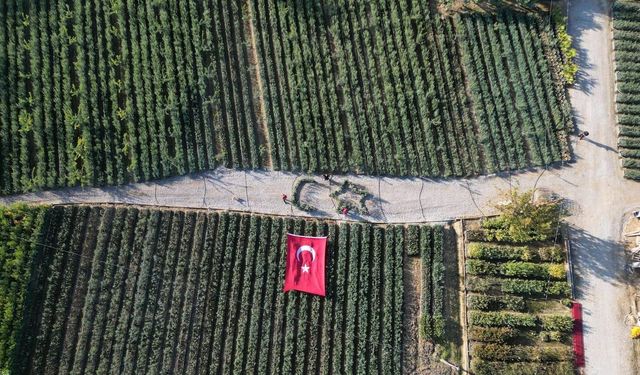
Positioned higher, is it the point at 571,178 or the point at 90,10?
the point at 90,10

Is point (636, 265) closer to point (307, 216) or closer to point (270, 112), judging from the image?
point (307, 216)

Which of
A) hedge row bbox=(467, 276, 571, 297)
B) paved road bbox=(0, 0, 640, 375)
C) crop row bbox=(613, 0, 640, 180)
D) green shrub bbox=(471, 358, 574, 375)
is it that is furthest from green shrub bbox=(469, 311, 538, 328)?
crop row bbox=(613, 0, 640, 180)

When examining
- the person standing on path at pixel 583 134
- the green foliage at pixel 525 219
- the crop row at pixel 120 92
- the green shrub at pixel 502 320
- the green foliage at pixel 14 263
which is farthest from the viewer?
the person standing on path at pixel 583 134

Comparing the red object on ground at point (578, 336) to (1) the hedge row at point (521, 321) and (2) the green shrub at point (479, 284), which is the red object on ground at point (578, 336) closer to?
(1) the hedge row at point (521, 321)

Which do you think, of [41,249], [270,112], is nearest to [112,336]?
[41,249]

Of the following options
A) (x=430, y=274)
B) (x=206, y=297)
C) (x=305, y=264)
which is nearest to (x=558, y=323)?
(x=430, y=274)

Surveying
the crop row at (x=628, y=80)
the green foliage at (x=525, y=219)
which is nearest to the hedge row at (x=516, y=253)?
the green foliage at (x=525, y=219)

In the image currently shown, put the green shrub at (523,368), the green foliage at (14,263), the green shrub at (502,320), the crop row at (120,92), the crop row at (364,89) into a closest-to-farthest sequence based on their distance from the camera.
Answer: the green foliage at (14,263) < the green shrub at (523,368) < the green shrub at (502,320) < the crop row at (120,92) < the crop row at (364,89)
